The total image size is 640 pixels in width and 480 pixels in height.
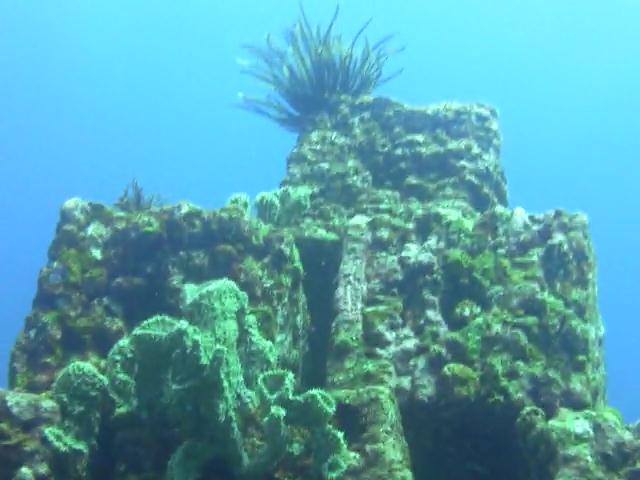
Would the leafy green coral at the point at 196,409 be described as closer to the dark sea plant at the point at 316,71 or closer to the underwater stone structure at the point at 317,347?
the underwater stone structure at the point at 317,347

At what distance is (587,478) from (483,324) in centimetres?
164

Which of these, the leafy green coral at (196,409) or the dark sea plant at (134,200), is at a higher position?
the dark sea plant at (134,200)

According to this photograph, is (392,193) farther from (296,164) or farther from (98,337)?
(98,337)

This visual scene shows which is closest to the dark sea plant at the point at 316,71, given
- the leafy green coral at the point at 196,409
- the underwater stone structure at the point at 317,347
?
the underwater stone structure at the point at 317,347

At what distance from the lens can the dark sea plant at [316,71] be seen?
11.2 metres

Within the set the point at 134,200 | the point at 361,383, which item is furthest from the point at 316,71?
the point at 361,383

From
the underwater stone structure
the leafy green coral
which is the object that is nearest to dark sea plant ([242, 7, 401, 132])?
the underwater stone structure

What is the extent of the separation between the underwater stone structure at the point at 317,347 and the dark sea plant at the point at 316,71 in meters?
2.59

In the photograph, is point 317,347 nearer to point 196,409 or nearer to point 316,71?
point 196,409

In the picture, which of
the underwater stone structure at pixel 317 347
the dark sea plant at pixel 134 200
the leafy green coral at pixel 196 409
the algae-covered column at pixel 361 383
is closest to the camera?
the leafy green coral at pixel 196 409

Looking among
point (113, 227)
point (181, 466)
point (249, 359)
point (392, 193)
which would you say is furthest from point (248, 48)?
point (181, 466)

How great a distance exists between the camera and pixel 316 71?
1132 cm

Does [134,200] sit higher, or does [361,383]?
[134,200]

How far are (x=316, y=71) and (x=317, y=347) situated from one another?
19.2ft
